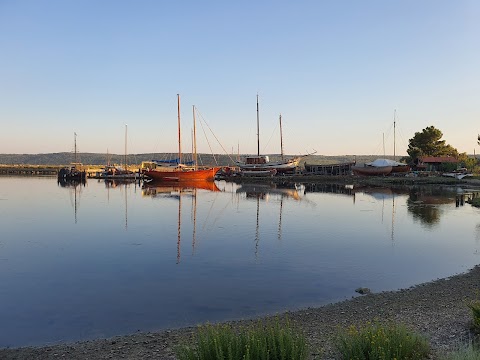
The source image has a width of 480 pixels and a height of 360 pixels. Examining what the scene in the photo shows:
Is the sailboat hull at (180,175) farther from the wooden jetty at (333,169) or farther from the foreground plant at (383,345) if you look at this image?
the foreground plant at (383,345)

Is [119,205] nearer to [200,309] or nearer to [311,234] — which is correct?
[311,234]

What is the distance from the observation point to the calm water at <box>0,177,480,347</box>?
1059cm

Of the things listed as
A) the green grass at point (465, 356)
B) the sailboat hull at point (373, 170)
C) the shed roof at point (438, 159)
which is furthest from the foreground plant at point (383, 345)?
the shed roof at point (438, 159)

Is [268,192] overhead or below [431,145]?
below

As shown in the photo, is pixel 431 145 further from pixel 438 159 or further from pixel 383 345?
pixel 383 345

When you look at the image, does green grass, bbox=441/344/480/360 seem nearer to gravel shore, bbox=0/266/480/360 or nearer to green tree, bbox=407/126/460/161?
gravel shore, bbox=0/266/480/360

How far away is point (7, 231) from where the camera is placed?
918 inches

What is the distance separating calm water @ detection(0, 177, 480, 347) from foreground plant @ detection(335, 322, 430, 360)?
15.1 feet

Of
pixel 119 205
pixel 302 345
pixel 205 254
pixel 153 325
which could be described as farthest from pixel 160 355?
pixel 119 205

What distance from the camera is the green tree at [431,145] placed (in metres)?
82.3

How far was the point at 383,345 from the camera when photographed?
233 inches

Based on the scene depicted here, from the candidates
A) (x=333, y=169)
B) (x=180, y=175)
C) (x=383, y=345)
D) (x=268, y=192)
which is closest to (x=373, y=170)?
(x=333, y=169)

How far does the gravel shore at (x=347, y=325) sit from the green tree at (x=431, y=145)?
77.7 m

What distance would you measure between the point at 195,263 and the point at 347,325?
8097 mm
